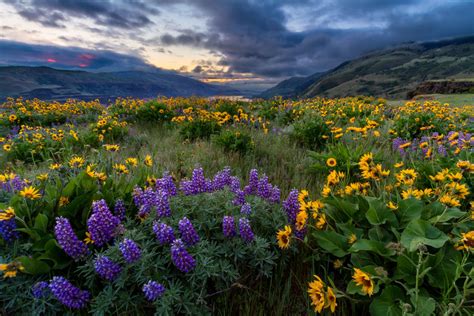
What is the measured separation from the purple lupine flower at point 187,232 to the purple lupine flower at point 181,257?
0.14 metres

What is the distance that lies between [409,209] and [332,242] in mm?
650

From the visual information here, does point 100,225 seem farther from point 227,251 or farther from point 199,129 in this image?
point 199,129

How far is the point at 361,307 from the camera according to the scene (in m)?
1.92

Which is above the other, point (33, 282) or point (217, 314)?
point (33, 282)

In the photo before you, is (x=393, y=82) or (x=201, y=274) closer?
(x=201, y=274)

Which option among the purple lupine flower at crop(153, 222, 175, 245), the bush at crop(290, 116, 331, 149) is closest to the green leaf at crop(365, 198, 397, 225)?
the purple lupine flower at crop(153, 222, 175, 245)

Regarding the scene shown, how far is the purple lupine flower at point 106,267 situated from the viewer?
162 centimetres

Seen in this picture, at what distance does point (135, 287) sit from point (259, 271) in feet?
2.70

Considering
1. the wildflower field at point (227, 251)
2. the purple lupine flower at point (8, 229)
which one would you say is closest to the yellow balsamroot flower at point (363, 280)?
the wildflower field at point (227, 251)

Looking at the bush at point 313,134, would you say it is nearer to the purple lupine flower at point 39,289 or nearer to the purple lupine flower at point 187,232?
the purple lupine flower at point 187,232

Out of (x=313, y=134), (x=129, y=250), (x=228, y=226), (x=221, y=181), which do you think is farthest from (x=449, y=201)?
(x=313, y=134)

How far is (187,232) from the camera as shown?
1.80 meters

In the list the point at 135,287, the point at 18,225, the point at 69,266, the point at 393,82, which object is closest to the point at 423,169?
the point at 135,287

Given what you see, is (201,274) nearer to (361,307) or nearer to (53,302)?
(53,302)
